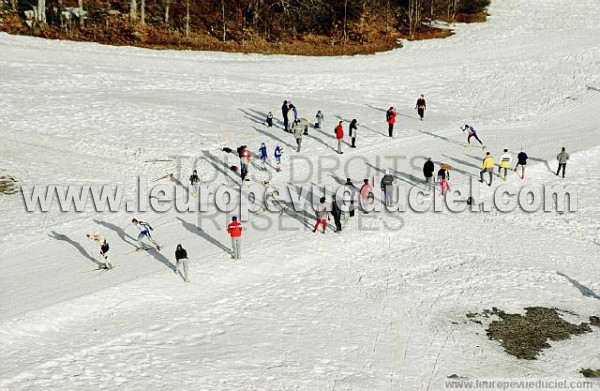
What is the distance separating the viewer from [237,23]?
49844 millimetres

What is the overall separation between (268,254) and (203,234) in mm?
2724

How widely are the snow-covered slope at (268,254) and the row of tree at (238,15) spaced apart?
26.5ft

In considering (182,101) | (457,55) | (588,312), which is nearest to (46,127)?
(182,101)

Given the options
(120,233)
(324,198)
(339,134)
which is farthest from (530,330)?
(339,134)

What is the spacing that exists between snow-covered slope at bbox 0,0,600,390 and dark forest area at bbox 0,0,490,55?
616 cm

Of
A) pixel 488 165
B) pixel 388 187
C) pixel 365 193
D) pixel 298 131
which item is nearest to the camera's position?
pixel 365 193

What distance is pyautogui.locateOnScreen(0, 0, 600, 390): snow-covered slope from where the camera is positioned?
13.1 m

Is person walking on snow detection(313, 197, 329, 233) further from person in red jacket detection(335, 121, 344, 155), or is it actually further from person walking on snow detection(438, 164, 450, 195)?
person in red jacket detection(335, 121, 344, 155)

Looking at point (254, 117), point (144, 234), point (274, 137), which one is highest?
point (254, 117)

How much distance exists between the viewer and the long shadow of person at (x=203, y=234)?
61.0ft

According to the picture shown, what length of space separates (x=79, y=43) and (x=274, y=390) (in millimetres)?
36882

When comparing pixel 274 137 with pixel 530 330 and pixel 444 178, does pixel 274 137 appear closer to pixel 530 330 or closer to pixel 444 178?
pixel 444 178

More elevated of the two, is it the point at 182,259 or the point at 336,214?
the point at 336,214

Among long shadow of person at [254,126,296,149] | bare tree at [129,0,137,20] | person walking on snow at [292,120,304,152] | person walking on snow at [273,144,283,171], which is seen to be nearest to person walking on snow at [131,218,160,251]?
person walking on snow at [273,144,283,171]
